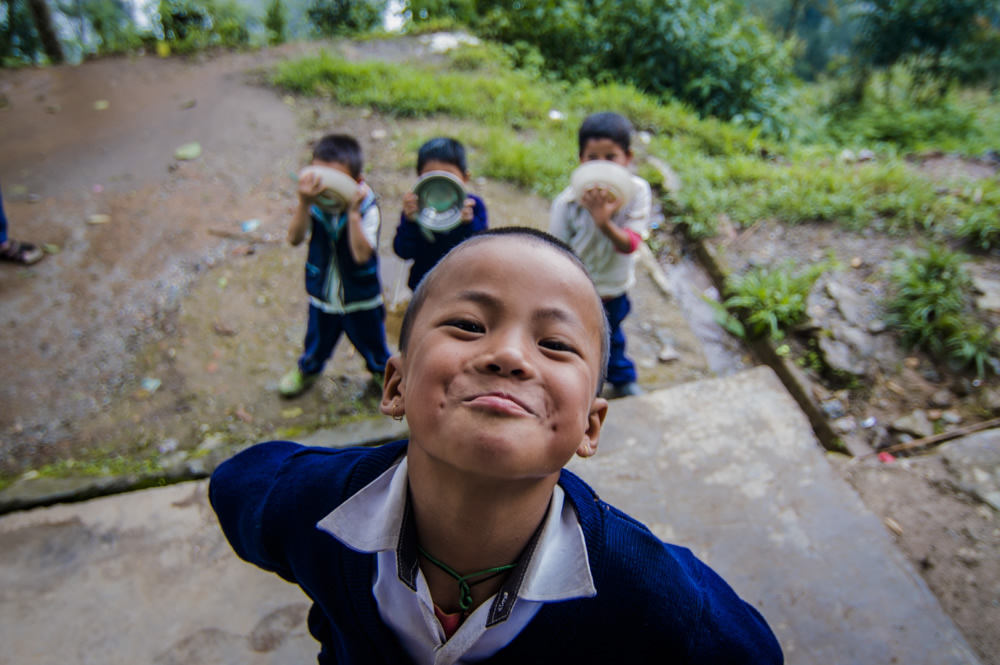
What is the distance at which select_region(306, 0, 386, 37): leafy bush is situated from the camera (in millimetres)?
8539

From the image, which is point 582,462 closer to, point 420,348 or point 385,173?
point 420,348

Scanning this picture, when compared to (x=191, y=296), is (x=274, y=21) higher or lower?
higher

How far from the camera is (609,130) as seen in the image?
256 cm

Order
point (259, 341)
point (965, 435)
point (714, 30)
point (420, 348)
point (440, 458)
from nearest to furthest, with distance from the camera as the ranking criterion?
point (440, 458) → point (420, 348) → point (965, 435) → point (259, 341) → point (714, 30)

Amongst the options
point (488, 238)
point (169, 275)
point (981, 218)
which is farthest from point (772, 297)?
point (169, 275)

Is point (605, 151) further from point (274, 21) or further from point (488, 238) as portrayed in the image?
point (274, 21)

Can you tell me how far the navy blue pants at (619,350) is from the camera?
9.41 ft

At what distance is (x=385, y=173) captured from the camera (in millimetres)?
4918

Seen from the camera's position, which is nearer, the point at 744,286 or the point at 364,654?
the point at 364,654

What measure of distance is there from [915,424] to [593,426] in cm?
278

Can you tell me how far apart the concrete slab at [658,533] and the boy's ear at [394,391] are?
117 centimetres

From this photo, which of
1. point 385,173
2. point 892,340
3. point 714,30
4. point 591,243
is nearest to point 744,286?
point 892,340

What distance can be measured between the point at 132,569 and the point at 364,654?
1.41m

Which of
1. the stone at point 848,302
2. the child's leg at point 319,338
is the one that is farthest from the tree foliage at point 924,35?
the child's leg at point 319,338
